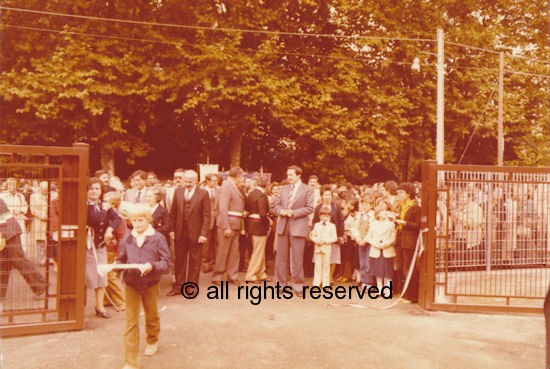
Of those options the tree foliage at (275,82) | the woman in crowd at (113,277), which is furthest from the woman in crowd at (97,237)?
the tree foliage at (275,82)

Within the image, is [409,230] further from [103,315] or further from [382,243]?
[103,315]

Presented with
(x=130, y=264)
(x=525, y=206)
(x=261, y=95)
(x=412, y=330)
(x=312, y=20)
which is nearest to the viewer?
(x=130, y=264)

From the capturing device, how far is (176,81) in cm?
2431

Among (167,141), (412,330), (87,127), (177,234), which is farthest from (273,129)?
(412,330)

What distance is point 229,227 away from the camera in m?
11.4

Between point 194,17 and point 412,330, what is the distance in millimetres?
20174

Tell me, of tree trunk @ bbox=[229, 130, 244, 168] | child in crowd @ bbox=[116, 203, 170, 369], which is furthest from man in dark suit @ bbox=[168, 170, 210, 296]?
tree trunk @ bbox=[229, 130, 244, 168]

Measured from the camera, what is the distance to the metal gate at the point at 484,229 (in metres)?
9.12

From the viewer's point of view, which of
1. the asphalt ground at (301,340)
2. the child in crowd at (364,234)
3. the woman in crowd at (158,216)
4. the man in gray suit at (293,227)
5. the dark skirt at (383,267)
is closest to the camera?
the asphalt ground at (301,340)

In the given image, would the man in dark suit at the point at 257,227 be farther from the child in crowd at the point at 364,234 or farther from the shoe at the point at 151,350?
the shoe at the point at 151,350

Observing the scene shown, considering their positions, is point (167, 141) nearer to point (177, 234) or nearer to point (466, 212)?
point (177, 234)

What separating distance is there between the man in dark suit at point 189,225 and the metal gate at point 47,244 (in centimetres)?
256

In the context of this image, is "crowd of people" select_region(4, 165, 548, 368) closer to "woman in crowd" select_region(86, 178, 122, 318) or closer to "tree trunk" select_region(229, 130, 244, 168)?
"woman in crowd" select_region(86, 178, 122, 318)

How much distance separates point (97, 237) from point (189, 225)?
6.71 ft
